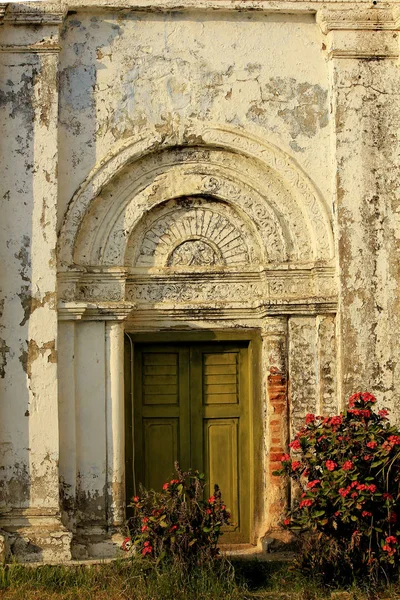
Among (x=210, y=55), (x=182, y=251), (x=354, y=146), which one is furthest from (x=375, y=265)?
(x=210, y=55)

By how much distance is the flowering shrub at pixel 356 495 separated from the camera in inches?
277

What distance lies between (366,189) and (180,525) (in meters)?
3.20

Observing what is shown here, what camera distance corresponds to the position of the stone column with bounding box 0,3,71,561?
7.98 m

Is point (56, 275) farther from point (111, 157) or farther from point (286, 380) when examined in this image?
point (286, 380)

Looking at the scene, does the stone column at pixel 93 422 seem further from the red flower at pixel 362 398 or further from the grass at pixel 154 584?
the red flower at pixel 362 398

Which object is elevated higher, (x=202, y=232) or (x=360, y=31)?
(x=360, y=31)

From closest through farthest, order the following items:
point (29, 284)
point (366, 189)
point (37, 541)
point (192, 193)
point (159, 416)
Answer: point (37, 541) → point (29, 284) → point (366, 189) → point (192, 193) → point (159, 416)

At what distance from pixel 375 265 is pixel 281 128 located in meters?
1.41

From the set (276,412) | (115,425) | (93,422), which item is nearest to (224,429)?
(276,412)

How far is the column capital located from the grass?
430 centimetres

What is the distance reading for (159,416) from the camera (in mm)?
8594

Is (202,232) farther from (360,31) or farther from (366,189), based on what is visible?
(360,31)

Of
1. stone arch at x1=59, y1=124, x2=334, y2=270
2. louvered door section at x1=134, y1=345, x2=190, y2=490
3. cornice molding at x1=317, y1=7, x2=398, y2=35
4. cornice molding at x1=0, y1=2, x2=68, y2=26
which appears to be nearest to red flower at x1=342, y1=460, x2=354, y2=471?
louvered door section at x1=134, y1=345, x2=190, y2=490

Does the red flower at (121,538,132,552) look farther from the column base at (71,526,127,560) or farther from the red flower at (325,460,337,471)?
the red flower at (325,460,337,471)
